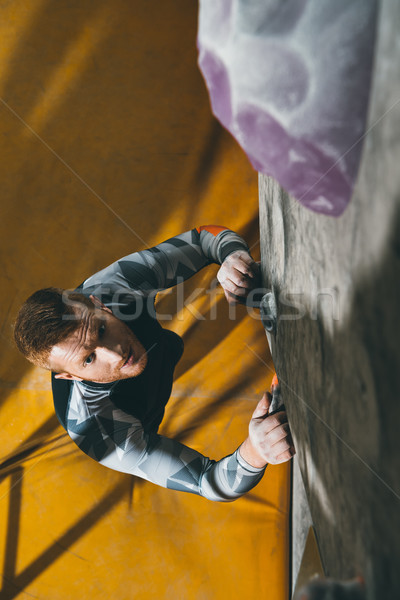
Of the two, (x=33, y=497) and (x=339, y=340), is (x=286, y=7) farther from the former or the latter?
(x=33, y=497)

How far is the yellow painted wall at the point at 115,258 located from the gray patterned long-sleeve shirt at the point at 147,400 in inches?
15.7

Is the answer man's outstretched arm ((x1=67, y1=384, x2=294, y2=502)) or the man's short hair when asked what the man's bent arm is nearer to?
man's outstretched arm ((x1=67, y1=384, x2=294, y2=502))

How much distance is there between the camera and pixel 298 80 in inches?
9.1

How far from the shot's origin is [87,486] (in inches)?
52.7

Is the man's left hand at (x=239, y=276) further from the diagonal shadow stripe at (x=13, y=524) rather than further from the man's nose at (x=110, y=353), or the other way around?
the diagonal shadow stripe at (x=13, y=524)

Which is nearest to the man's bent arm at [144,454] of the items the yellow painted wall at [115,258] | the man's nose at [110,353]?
the man's nose at [110,353]

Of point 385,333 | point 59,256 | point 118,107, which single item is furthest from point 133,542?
point 118,107

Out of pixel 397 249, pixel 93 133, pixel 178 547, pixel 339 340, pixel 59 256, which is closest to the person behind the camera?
pixel 397 249

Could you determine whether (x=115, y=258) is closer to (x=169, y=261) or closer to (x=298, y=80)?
(x=169, y=261)

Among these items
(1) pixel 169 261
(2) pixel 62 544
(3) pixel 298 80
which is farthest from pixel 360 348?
(2) pixel 62 544

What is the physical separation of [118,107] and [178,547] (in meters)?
1.68

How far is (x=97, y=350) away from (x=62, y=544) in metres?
0.82

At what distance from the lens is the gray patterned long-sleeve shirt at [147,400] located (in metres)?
0.85

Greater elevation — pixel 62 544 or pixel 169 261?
pixel 169 261
